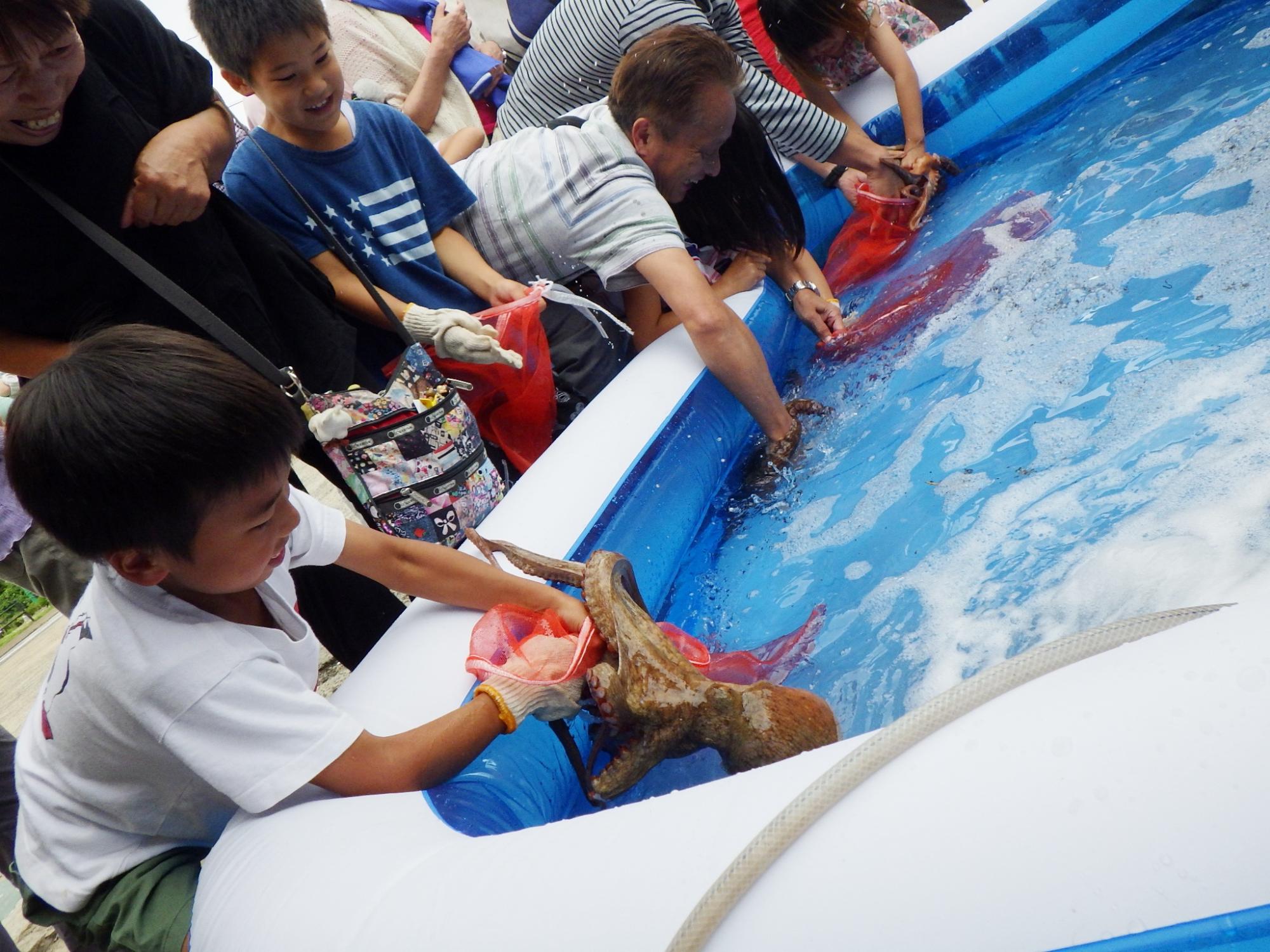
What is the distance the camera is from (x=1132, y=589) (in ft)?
4.98

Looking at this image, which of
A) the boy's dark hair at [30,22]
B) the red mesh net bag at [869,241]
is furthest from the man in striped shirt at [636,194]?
the boy's dark hair at [30,22]

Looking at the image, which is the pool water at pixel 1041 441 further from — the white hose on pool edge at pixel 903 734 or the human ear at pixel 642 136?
the human ear at pixel 642 136

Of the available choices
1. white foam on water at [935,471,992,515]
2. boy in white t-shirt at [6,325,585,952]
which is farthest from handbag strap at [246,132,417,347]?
white foam on water at [935,471,992,515]

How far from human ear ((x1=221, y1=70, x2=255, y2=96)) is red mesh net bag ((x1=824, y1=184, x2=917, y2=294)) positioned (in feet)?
6.87

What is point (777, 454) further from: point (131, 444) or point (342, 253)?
point (131, 444)

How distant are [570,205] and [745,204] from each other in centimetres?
71

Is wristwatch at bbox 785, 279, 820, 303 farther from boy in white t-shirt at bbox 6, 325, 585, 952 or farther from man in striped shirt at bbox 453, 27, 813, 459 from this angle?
boy in white t-shirt at bbox 6, 325, 585, 952

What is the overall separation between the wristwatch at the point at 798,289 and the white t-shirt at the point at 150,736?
219 cm

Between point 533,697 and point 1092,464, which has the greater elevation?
point 533,697

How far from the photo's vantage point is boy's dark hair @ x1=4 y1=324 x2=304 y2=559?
1139mm

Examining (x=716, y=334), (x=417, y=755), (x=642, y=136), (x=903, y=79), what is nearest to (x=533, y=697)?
(x=417, y=755)

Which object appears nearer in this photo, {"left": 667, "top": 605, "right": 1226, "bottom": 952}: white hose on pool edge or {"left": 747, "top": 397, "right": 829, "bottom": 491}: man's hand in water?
{"left": 667, "top": 605, "right": 1226, "bottom": 952}: white hose on pool edge

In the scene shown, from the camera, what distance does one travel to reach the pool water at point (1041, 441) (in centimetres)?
161

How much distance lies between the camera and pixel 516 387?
2.41m
